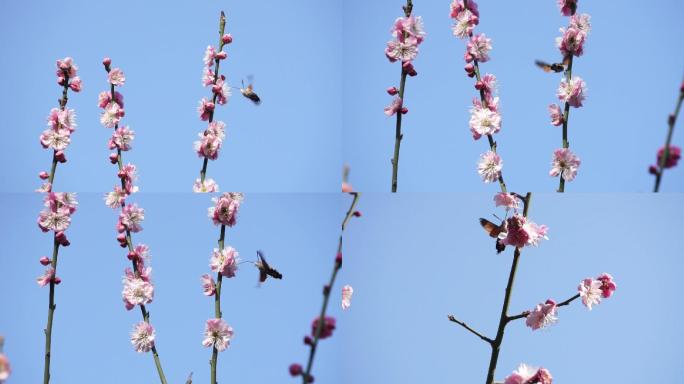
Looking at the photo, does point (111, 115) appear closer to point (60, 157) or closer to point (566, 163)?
point (60, 157)

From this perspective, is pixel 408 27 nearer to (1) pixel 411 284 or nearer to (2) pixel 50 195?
(1) pixel 411 284

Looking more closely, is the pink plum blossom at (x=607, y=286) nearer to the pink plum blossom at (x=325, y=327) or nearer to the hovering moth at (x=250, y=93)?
the pink plum blossom at (x=325, y=327)

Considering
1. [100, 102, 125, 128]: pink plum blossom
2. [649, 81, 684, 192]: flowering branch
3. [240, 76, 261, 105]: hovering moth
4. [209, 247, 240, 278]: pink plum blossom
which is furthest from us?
[240, 76, 261, 105]: hovering moth

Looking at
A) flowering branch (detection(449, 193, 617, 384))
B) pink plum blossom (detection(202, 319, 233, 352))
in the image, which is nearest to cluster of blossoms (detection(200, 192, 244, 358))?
pink plum blossom (detection(202, 319, 233, 352))

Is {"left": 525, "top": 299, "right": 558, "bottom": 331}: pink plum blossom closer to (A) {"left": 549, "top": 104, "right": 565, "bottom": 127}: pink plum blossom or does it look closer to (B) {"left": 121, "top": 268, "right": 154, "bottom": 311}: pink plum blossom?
(A) {"left": 549, "top": 104, "right": 565, "bottom": 127}: pink plum blossom

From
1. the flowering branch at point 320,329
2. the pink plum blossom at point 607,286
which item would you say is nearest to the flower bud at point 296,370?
the flowering branch at point 320,329
